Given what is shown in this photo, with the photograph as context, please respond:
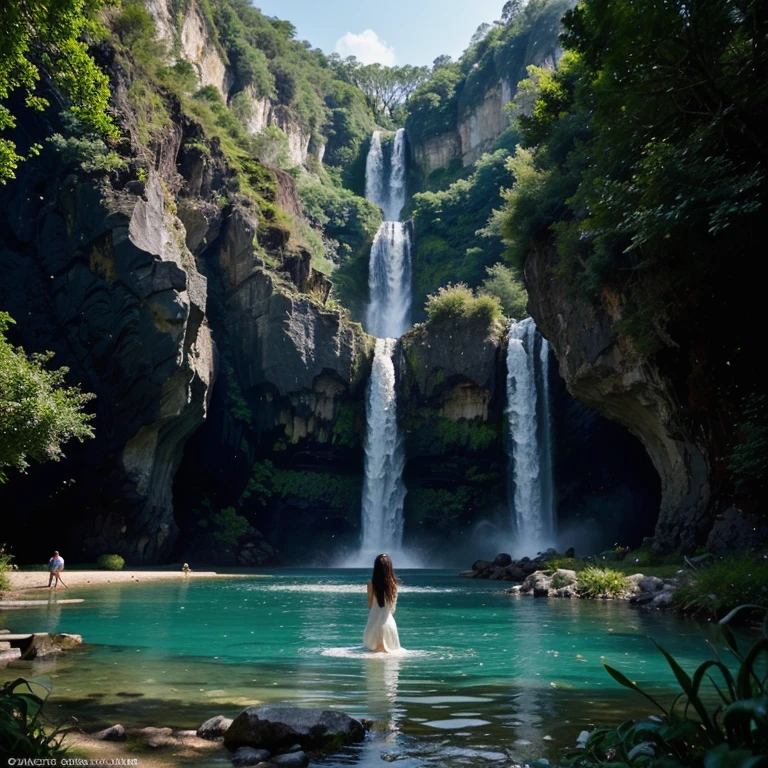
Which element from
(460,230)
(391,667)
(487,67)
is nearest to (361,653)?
(391,667)

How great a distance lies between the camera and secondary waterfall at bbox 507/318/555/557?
116ft

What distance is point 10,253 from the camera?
28.1 metres

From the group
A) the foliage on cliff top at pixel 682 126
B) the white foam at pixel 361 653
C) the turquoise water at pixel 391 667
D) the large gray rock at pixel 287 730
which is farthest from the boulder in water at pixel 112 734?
the foliage on cliff top at pixel 682 126

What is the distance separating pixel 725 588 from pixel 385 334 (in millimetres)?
37822

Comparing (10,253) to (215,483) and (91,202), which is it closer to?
(91,202)

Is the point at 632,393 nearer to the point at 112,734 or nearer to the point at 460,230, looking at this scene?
the point at 112,734

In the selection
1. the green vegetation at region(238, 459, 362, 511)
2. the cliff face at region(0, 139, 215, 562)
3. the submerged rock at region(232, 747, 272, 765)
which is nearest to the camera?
the submerged rock at region(232, 747, 272, 765)

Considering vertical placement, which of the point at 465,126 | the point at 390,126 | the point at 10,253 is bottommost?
the point at 10,253

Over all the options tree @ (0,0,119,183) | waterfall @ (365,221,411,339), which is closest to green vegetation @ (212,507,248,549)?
waterfall @ (365,221,411,339)

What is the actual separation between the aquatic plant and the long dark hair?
199 inches

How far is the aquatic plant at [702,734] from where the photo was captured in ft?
8.08

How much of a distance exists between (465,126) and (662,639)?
60.8 metres

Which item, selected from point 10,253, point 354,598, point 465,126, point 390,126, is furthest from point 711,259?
point 390,126

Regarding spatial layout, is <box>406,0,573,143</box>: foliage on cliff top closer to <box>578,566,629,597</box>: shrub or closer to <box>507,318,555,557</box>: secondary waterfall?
<box>507,318,555,557</box>: secondary waterfall
